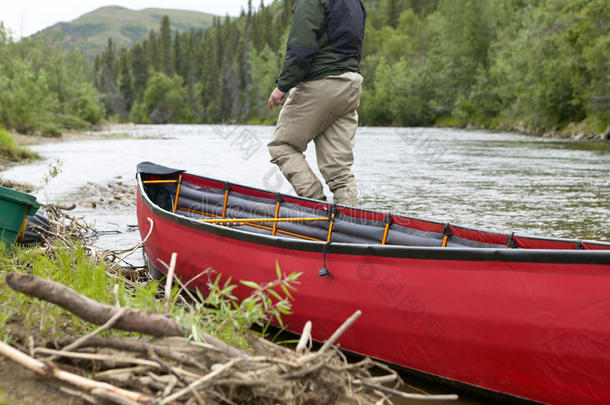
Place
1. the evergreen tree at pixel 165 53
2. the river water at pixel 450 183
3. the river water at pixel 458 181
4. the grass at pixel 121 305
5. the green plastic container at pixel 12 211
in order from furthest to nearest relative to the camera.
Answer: the evergreen tree at pixel 165 53 → the river water at pixel 458 181 → the river water at pixel 450 183 → the green plastic container at pixel 12 211 → the grass at pixel 121 305

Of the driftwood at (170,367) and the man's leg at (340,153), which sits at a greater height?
the man's leg at (340,153)

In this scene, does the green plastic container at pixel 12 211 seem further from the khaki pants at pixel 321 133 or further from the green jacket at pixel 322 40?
the green jacket at pixel 322 40

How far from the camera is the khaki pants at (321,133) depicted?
493cm

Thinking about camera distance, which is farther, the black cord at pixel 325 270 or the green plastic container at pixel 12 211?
the green plastic container at pixel 12 211

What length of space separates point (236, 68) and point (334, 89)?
11506 centimetres

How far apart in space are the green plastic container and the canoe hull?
207 centimetres

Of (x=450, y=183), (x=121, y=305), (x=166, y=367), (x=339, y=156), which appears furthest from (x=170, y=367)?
(x=450, y=183)

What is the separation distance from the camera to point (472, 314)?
2891mm

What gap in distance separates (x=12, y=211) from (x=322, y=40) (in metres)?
2.87

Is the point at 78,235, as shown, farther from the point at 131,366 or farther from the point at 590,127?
the point at 590,127

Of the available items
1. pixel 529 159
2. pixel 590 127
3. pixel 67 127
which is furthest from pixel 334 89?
pixel 67 127

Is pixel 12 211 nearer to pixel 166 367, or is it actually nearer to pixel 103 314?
pixel 103 314

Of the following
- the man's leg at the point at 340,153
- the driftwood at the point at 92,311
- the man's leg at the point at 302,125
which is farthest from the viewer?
the man's leg at the point at 340,153

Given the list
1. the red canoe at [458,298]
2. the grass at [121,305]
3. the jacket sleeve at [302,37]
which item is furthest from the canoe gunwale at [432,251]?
the jacket sleeve at [302,37]
